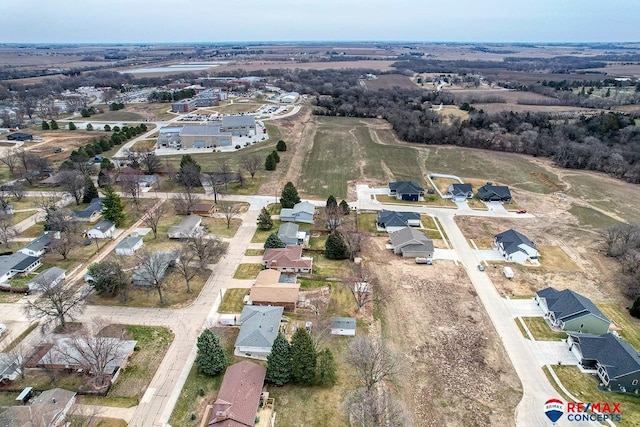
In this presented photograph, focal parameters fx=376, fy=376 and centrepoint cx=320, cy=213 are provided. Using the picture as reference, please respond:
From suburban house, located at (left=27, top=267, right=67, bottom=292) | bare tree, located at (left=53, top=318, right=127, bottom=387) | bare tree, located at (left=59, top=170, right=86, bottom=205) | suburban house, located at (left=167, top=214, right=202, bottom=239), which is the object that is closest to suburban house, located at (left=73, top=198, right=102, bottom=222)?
bare tree, located at (left=59, top=170, right=86, bottom=205)

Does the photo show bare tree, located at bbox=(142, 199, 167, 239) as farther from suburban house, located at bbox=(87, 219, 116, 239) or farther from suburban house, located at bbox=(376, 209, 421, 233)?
suburban house, located at bbox=(376, 209, 421, 233)

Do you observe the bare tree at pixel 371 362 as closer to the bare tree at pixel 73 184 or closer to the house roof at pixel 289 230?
the house roof at pixel 289 230

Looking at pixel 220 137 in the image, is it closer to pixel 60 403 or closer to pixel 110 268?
pixel 110 268

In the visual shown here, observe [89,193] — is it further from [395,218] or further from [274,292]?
[395,218]

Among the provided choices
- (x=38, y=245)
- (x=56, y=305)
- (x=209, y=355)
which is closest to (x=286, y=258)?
(x=209, y=355)

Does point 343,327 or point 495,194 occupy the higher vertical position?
point 343,327

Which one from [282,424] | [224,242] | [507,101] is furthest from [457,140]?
[282,424]
